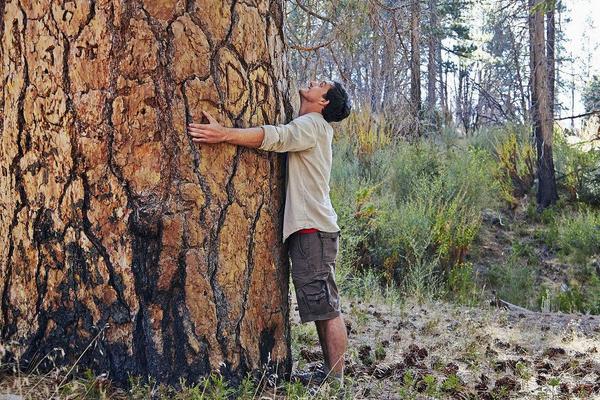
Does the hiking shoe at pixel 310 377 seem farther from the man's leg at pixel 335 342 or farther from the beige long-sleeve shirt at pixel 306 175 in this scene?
the beige long-sleeve shirt at pixel 306 175

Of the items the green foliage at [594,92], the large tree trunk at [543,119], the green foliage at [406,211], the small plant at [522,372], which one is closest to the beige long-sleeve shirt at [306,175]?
the small plant at [522,372]

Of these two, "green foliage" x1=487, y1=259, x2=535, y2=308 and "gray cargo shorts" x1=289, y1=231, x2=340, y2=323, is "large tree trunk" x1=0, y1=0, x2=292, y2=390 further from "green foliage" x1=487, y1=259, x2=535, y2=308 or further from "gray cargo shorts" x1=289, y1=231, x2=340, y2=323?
"green foliage" x1=487, y1=259, x2=535, y2=308

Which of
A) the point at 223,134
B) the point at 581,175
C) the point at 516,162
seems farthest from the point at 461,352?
the point at 516,162

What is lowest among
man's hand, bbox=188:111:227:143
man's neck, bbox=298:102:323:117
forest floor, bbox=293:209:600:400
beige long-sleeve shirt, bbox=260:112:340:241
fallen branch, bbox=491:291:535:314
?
fallen branch, bbox=491:291:535:314

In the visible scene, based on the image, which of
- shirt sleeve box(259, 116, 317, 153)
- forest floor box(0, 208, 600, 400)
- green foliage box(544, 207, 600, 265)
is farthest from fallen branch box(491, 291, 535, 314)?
shirt sleeve box(259, 116, 317, 153)

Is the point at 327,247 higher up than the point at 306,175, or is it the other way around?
the point at 306,175

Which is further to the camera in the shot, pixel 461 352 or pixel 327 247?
pixel 461 352

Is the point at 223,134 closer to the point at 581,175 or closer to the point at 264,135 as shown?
the point at 264,135

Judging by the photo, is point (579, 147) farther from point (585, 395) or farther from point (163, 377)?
point (163, 377)

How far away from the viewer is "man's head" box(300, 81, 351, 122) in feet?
12.5

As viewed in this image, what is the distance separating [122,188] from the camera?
117 inches

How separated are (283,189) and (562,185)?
36.0ft

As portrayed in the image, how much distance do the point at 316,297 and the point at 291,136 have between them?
869 mm

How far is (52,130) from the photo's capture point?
2.98m
